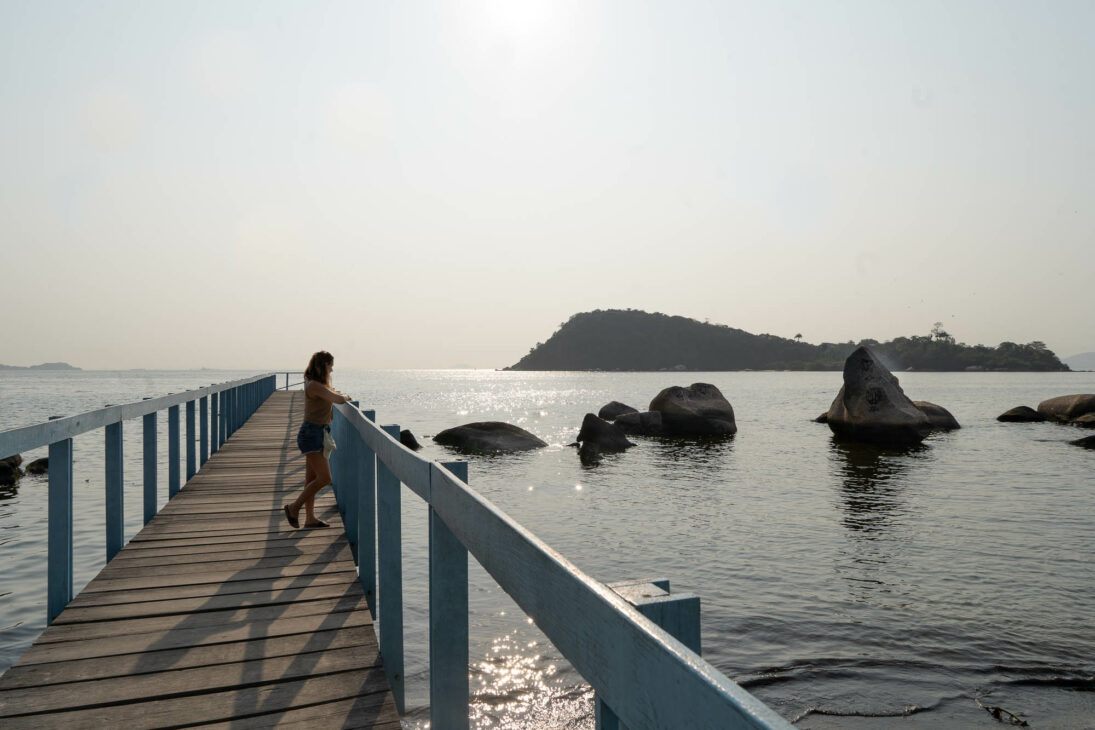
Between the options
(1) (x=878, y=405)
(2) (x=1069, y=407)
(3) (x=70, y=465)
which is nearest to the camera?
(3) (x=70, y=465)

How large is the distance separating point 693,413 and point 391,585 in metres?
28.1

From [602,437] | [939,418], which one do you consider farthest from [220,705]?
[939,418]

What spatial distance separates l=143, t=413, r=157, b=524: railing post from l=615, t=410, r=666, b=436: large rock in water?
26182 millimetres

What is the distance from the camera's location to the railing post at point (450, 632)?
2564 millimetres

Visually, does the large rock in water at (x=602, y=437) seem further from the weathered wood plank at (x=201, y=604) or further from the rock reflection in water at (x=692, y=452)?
the weathered wood plank at (x=201, y=604)

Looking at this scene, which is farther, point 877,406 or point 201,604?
point 877,406

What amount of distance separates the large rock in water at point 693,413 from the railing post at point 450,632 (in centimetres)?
2881

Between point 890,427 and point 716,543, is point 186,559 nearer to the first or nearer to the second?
point 716,543

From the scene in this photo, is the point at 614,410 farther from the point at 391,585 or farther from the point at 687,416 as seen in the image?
the point at 391,585

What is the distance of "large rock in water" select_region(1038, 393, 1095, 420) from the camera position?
37594mm

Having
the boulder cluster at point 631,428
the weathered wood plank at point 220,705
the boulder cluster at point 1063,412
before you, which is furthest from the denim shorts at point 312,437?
the boulder cluster at point 1063,412

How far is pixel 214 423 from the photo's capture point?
473 inches

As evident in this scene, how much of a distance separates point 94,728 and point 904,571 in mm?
10000

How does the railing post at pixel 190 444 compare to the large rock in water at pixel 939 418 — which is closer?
the railing post at pixel 190 444
